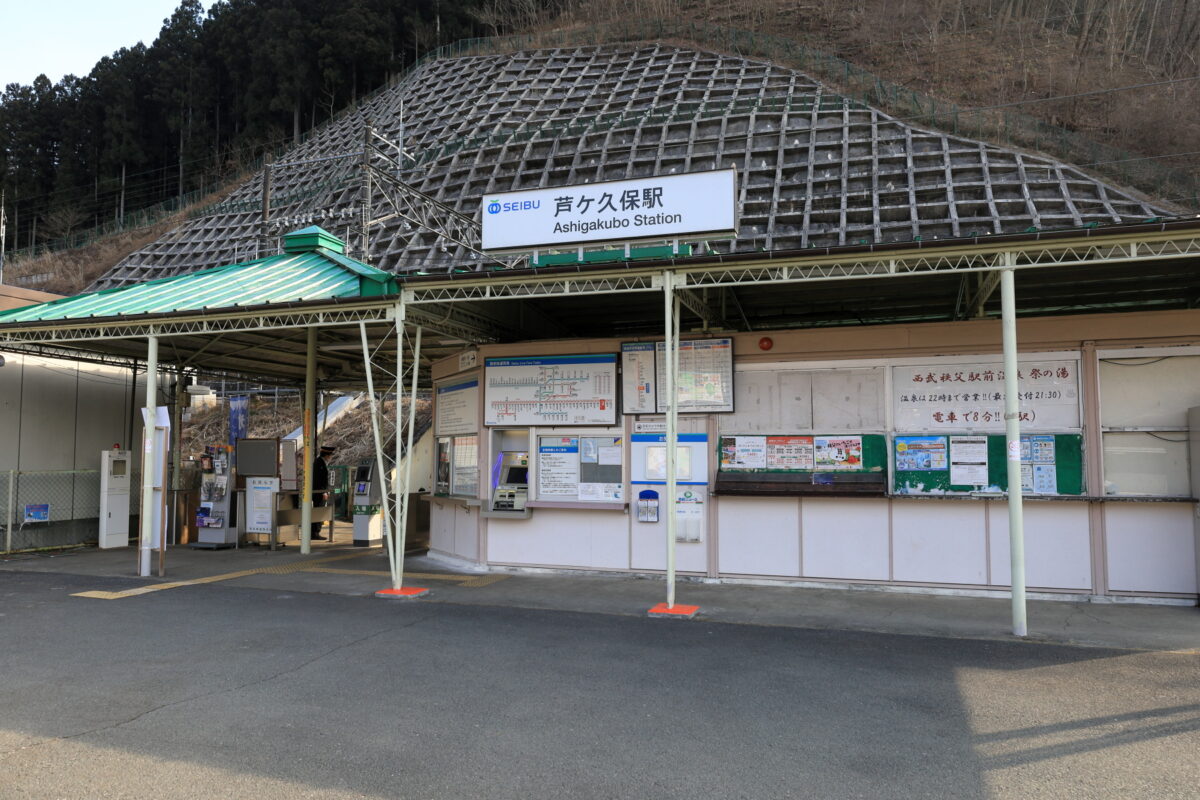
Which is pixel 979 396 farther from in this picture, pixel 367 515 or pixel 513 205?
pixel 367 515

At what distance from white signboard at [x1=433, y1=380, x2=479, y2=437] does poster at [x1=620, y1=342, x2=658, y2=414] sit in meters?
2.20

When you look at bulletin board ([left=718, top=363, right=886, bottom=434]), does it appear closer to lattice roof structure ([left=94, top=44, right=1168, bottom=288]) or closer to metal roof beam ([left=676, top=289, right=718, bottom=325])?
metal roof beam ([left=676, top=289, right=718, bottom=325])

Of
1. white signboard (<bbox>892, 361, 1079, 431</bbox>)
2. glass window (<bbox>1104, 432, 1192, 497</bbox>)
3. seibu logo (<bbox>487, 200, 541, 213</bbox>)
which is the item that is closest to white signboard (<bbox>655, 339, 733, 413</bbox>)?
white signboard (<bbox>892, 361, 1079, 431</bbox>)

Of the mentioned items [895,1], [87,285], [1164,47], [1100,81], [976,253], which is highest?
[895,1]

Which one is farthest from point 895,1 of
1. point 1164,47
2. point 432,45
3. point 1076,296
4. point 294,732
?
point 294,732

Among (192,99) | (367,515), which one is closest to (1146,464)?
(367,515)

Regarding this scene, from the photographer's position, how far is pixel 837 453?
30.6 ft

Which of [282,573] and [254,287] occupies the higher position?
[254,287]

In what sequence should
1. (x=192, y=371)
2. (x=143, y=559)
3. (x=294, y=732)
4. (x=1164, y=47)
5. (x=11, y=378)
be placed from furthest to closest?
(x=1164, y=47) → (x=192, y=371) → (x=11, y=378) → (x=143, y=559) → (x=294, y=732)

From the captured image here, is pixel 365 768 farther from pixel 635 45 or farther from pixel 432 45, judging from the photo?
pixel 432 45

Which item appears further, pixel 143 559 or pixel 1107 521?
pixel 143 559

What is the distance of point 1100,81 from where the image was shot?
3278cm

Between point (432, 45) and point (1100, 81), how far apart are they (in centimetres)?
3853

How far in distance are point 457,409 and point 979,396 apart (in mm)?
6958
